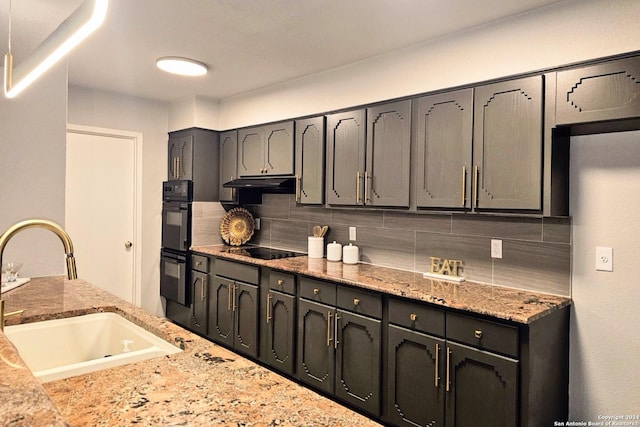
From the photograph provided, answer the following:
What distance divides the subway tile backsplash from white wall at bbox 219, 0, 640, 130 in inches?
34.3

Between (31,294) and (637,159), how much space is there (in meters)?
2.99

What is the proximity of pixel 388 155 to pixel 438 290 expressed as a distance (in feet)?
3.28

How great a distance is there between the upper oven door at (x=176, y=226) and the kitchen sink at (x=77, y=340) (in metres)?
2.60

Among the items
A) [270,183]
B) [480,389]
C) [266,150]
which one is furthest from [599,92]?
[266,150]

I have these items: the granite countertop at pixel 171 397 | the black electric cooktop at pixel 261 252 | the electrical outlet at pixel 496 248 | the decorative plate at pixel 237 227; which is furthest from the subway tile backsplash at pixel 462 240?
the granite countertop at pixel 171 397

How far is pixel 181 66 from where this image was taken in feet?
10.9

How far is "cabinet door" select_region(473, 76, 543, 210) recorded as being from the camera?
2219 mm

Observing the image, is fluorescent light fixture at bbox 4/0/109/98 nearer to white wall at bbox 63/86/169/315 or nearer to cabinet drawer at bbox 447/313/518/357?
cabinet drawer at bbox 447/313/518/357

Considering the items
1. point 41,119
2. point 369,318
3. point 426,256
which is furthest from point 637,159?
point 41,119

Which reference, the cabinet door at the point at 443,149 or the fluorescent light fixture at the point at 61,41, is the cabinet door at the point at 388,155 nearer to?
the cabinet door at the point at 443,149

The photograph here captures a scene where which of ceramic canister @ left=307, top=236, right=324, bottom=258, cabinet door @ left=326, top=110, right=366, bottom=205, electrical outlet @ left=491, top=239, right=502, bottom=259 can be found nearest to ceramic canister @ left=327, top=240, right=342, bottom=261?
ceramic canister @ left=307, top=236, right=324, bottom=258

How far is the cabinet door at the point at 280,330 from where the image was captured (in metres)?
3.16

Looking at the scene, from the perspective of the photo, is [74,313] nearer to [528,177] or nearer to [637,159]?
[528,177]

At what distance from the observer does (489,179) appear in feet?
7.88
